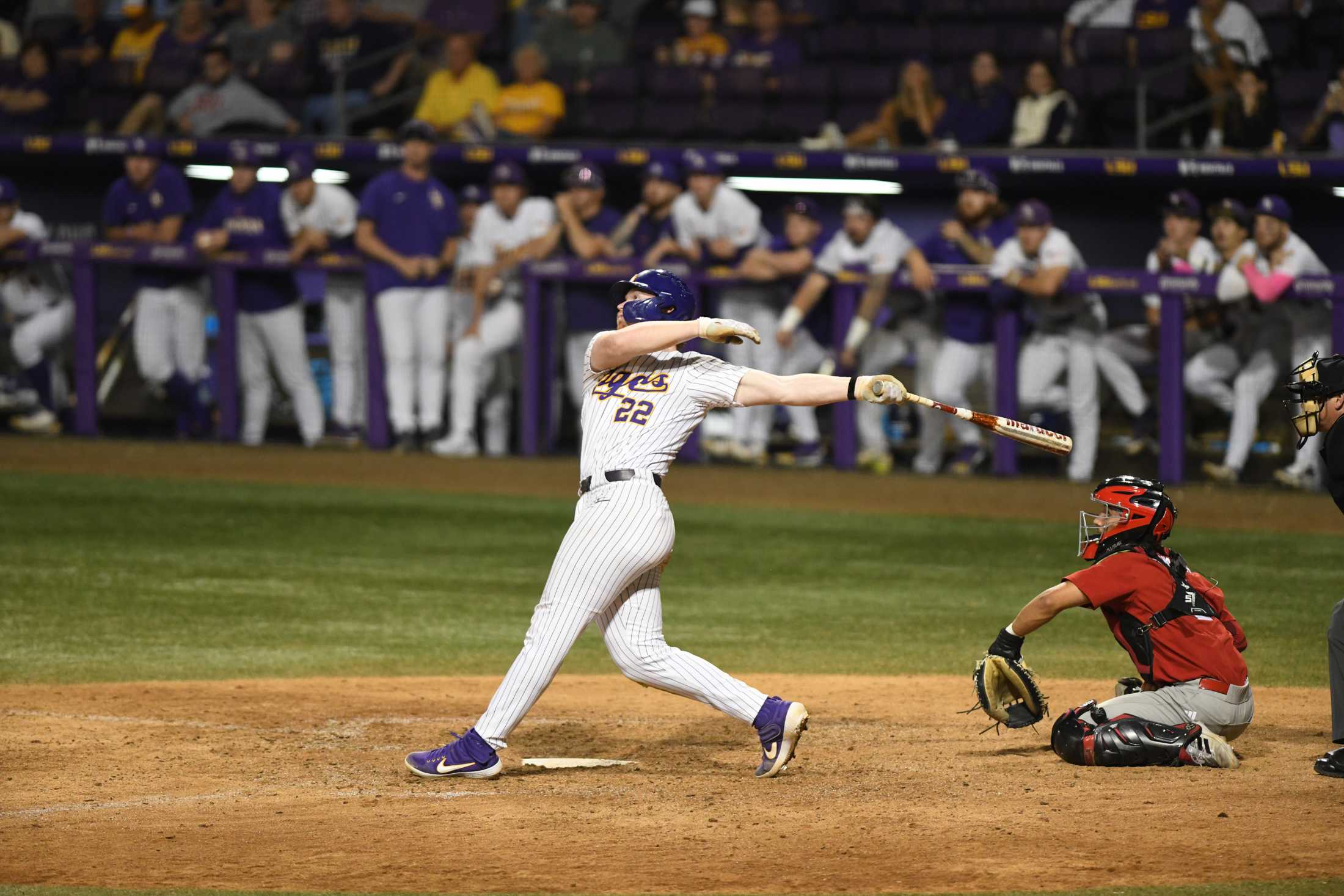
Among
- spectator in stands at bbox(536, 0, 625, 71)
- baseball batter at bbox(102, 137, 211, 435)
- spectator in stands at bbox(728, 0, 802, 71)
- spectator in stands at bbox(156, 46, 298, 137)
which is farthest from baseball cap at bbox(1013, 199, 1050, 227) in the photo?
spectator in stands at bbox(156, 46, 298, 137)

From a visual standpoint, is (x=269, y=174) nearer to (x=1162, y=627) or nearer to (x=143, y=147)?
(x=143, y=147)

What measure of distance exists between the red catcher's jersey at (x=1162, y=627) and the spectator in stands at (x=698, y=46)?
32.4ft

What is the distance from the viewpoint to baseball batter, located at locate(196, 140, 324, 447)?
1303cm

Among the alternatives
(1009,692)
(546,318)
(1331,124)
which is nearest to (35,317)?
(546,318)

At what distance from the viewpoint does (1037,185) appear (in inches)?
558

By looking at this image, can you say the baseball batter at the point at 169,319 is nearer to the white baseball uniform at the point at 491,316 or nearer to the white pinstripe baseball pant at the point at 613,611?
the white baseball uniform at the point at 491,316

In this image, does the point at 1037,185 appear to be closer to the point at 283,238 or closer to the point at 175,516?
the point at 283,238

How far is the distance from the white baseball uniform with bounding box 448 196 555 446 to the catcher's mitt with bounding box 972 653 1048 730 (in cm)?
788

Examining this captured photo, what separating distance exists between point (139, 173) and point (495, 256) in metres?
3.04

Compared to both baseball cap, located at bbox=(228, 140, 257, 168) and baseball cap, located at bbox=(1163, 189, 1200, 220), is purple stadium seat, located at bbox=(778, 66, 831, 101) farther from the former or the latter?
baseball cap, located at bbox=(228, 140, 257, 168)

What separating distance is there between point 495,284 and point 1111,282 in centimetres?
428

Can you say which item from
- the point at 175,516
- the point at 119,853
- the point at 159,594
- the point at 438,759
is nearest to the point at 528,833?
the point at 438,759

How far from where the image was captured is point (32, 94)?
15.6 metres

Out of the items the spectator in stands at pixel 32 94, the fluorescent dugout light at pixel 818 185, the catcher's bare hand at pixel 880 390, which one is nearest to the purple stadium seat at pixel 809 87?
the fluorescent dugout light at pixel 818 185
